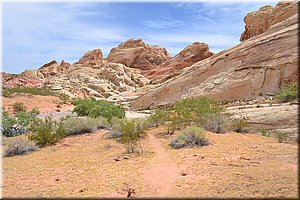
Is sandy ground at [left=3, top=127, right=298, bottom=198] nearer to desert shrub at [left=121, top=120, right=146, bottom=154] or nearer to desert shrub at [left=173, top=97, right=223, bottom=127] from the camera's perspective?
desert shrub at [left=121, top=120, right=146, bottom=154]

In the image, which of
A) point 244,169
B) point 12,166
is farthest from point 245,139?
point 12,166

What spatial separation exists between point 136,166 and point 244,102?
1301 cm

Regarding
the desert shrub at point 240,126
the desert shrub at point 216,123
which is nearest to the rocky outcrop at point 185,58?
the desert shrub at point 240,126

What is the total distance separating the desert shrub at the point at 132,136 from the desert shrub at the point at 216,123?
2.72 metres

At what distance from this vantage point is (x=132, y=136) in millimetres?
10719

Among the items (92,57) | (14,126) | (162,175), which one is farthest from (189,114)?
(92,57)

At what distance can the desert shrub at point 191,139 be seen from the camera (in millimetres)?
9959

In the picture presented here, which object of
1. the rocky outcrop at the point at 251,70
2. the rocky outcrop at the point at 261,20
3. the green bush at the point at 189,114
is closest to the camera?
the green bush at the point at 189,114

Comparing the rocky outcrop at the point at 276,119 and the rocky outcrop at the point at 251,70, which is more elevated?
the rocky outcrop at the point at 251,70

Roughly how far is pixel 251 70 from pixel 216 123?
898 cm

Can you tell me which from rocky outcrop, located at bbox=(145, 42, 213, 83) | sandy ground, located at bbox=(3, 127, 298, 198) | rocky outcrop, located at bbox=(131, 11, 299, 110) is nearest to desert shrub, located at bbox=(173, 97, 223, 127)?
sandy ground, located at bbox=(3, 127, 298, 198)

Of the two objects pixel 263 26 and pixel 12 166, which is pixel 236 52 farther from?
pixel 12 166

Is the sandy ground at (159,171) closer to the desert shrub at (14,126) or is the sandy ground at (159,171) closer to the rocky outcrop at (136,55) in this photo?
the desert shrub at (14,126)

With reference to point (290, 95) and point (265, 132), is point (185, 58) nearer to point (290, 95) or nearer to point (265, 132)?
point (290, 95)
